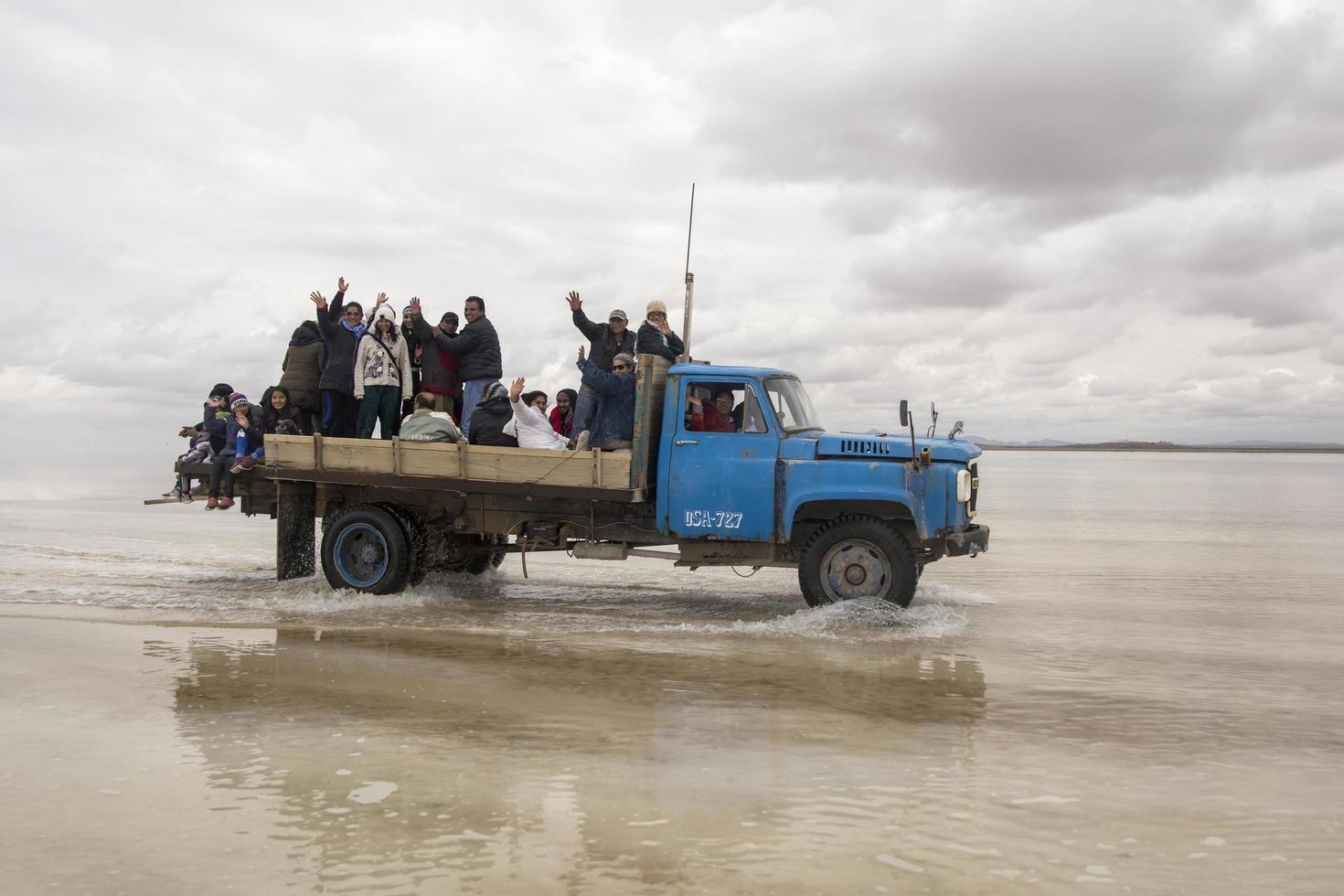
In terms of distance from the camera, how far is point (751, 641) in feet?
26.7

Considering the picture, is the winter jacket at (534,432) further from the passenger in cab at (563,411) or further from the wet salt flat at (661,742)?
the wet salt flat at (661,742)

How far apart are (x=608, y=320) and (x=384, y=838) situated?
20.6 feet

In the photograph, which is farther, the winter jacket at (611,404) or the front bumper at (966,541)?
the winter jacket at (611,404)

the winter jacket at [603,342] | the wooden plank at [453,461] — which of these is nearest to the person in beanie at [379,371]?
the wooden plank at [453,461]

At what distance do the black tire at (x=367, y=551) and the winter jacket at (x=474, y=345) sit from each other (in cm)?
168

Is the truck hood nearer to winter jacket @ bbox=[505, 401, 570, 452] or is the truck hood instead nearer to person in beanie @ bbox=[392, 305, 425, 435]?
winter jacket @ bbox=[505, 401, 570, 452]

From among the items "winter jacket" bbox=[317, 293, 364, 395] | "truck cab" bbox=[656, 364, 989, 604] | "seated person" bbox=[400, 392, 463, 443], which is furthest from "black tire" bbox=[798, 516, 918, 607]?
"winter jacket" bbox=[317, 293, 364, 395]

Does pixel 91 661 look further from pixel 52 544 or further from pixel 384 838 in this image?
pixel 52 544

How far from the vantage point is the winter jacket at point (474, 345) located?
33.4 ft

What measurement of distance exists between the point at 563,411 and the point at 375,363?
197cm

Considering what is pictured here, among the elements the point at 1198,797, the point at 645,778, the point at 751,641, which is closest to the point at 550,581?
the point at 751,641

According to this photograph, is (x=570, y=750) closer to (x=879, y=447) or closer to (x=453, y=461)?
(x=879, y=447)

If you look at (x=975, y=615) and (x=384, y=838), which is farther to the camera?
(x=975, y=615)

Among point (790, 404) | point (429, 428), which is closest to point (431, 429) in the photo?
point (429, 428)
